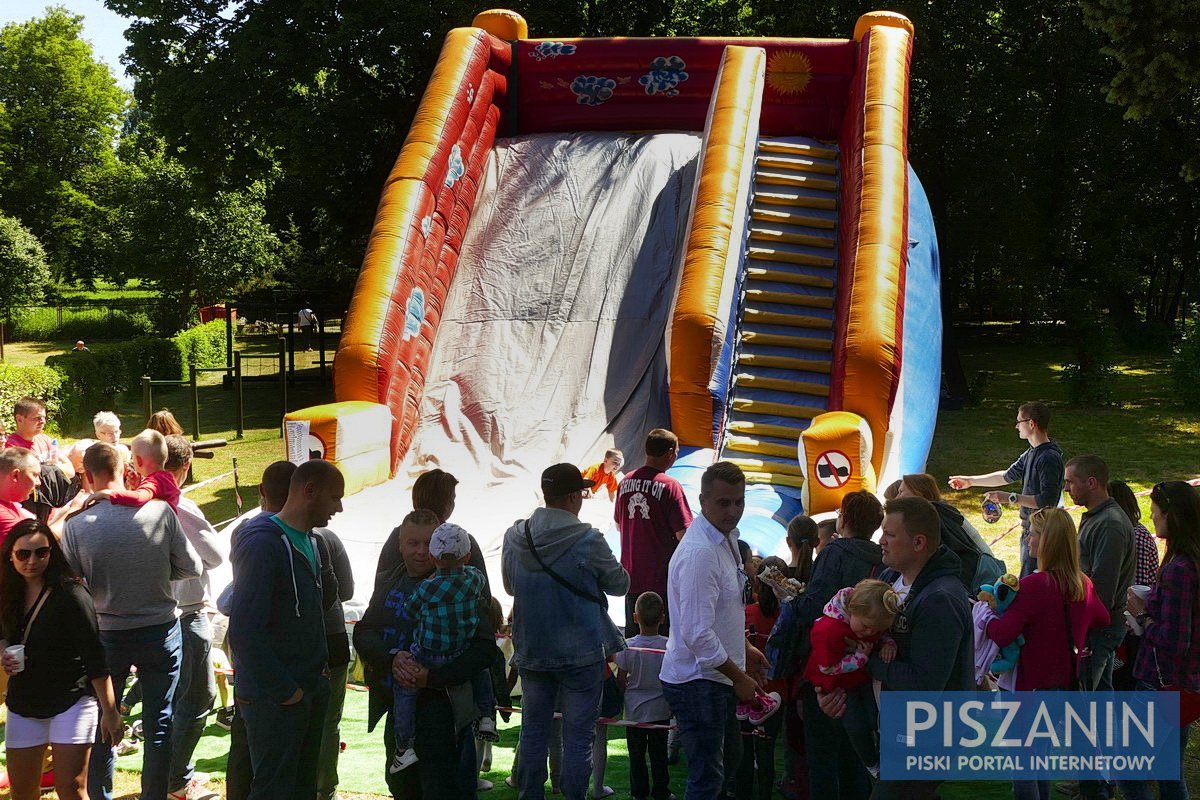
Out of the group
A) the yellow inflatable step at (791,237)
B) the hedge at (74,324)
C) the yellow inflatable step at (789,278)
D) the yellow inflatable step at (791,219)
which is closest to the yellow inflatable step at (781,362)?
the yellow inflatable step at (789,278)

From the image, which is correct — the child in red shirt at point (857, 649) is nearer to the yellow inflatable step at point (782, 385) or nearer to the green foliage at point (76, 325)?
the yellow inflatable step at point (782, 385)

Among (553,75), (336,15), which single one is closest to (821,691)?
(553,75)

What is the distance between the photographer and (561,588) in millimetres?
4234

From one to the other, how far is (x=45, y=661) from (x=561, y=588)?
1781 millimetres

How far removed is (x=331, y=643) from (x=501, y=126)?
9.53 metres

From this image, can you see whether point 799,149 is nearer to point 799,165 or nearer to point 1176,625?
point 799,165

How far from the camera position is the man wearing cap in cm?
423

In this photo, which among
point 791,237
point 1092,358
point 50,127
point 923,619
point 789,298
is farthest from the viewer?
point 50,127

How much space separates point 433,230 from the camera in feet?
35.2

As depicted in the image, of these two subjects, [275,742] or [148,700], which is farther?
[148,700]

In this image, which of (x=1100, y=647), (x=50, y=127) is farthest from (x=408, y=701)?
(x=50, y=127)

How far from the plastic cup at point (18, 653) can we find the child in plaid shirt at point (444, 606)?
4.22ft

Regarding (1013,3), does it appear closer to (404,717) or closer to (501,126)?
(501,126)

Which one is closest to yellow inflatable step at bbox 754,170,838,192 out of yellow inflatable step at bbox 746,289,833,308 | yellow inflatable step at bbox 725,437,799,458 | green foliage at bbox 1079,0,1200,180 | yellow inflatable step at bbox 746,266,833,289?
yellow inflatable step at bbox 746,266,833,289
